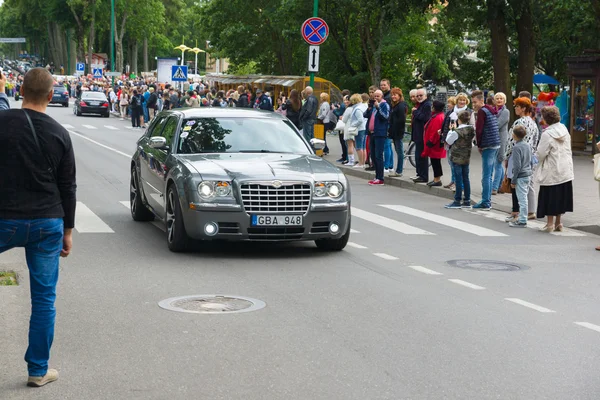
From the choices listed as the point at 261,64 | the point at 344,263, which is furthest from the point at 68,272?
the point at 261,64

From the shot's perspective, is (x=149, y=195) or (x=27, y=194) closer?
(x=27, y=194)

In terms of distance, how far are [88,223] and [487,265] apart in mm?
5336

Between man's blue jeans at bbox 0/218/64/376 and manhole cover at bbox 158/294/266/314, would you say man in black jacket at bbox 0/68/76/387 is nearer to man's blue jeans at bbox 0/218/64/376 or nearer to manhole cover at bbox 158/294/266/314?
man's blue jeans at bbox 0/218/64/376

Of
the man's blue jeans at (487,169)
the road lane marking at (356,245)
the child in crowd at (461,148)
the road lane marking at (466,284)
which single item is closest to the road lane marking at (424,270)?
the road lane marking at (466,284)

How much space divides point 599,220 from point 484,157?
7.12 feet

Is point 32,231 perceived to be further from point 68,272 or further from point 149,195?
point 149,195

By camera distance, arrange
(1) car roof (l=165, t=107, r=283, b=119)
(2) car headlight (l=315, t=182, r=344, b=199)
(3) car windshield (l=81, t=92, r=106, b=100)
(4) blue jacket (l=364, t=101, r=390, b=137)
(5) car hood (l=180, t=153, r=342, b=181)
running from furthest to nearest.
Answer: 1. (3) car windshield (l=81, t=92, r=106, b=100)
2. (4) blue jacket (l=364, t=101, r=390, b=137)
3. (1) car roof (l=165, t=107, r=283, b=119)
4. (2) car headlight (l=315, t=182, r=344, b=199)
5. (5) car hood (l=180, t=153, r=342, b=181)

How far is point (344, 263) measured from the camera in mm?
11055

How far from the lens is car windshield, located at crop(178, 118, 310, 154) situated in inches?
481

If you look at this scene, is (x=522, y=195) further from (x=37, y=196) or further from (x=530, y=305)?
(x=37, y=196)

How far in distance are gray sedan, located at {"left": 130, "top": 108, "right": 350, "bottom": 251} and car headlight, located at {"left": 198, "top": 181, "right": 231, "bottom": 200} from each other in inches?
0.4

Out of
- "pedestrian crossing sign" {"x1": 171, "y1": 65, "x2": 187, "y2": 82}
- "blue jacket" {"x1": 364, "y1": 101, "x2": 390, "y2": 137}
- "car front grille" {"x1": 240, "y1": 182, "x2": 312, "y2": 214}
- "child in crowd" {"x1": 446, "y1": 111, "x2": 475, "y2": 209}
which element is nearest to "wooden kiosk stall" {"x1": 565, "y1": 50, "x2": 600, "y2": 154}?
"blue jacket" {"x1": 364, "y1": 101, "x2": 390, "y2": 137}

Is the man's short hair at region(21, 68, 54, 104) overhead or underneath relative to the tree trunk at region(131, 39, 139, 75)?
underneath

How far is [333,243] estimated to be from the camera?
11.8 meters
